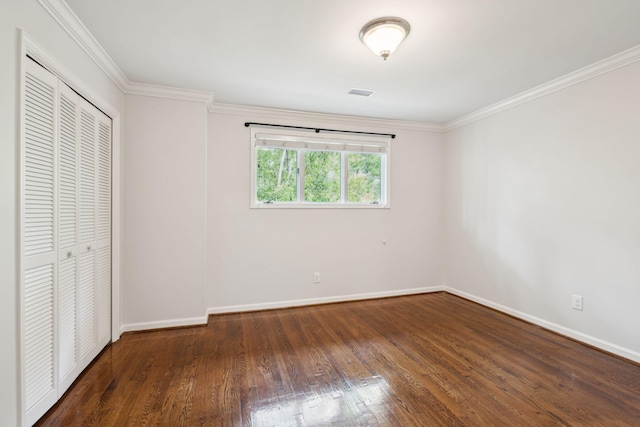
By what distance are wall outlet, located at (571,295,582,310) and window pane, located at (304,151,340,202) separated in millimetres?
2706

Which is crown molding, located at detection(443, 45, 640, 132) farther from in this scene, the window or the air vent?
the air vent

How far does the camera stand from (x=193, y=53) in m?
2.37

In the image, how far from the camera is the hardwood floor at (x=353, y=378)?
1.74 m

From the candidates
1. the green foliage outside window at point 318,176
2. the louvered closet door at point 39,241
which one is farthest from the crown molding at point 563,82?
the louvered closet door at point 39,241

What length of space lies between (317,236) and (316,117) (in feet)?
5.15

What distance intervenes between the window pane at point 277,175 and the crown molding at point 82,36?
1612 millimetres

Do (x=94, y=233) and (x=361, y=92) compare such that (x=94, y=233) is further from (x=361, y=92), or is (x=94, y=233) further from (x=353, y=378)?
(x=361, y=92)

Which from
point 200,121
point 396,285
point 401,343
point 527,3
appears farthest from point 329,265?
Answer: point 527,3

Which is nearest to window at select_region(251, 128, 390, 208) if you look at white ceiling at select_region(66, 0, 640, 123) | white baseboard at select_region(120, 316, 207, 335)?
white ceiling at select_region(66, 0, 640, 123)

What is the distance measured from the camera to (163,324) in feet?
9.97

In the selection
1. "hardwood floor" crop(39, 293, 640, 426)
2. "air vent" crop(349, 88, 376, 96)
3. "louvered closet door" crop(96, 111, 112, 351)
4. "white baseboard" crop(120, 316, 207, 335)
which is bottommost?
"hardwood floor" crop(39, 293, 640, 426)

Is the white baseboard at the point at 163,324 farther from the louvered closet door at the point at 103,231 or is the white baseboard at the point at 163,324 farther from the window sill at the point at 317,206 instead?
the window sill at the point at 317,206

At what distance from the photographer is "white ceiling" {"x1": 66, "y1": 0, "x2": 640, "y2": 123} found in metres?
1.82

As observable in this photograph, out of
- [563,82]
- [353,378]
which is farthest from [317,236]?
[563,82]
